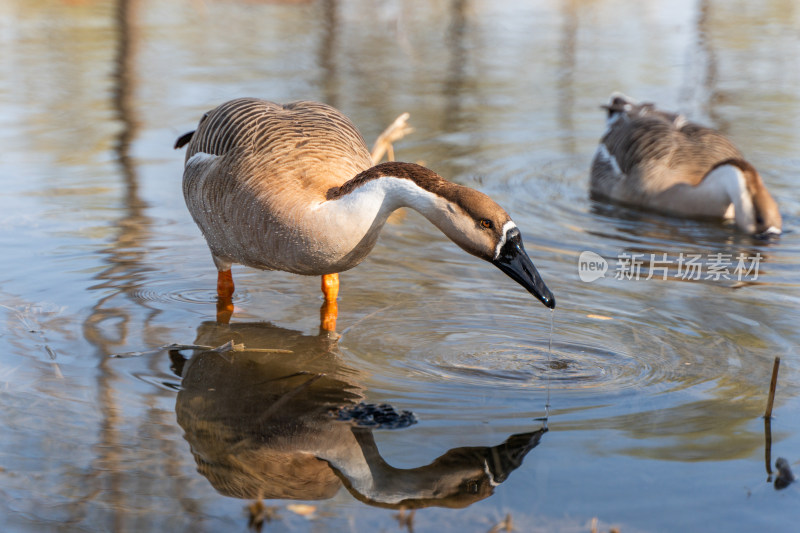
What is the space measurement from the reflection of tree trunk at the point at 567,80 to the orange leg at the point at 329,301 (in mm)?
6310

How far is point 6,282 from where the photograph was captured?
638cm

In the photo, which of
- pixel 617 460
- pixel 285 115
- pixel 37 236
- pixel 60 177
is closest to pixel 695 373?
pixel 617 460

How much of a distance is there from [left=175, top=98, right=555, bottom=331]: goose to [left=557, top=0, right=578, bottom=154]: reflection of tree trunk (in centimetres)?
637

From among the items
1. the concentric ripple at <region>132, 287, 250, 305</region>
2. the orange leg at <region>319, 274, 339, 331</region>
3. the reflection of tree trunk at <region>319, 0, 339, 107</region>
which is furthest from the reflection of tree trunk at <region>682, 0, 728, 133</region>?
the concentric ripple at <region>132, 287, 250, 305</region>

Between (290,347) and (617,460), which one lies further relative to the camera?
(290,347)

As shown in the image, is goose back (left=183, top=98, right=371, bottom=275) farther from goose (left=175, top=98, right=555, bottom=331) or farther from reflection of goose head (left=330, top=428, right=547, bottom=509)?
reflection of goose head (left=330, top=428, right=547, bottom=509)

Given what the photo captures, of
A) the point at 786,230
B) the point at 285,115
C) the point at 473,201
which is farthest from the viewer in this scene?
the point at 786,230

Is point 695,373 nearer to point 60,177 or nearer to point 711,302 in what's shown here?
point 711,302

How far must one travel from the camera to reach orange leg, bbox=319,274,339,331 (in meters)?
5.88

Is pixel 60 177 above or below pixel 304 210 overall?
below

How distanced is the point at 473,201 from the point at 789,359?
220 centimetres

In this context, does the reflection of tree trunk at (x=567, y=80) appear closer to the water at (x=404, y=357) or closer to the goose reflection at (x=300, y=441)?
the water at (x=404, y=357)

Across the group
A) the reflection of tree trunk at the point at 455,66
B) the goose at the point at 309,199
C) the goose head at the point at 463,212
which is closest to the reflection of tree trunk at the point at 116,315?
the goose at the point at 309,199

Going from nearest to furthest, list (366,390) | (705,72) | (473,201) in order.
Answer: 1. (473,201)
2. (366,390)
3. (705,72)
